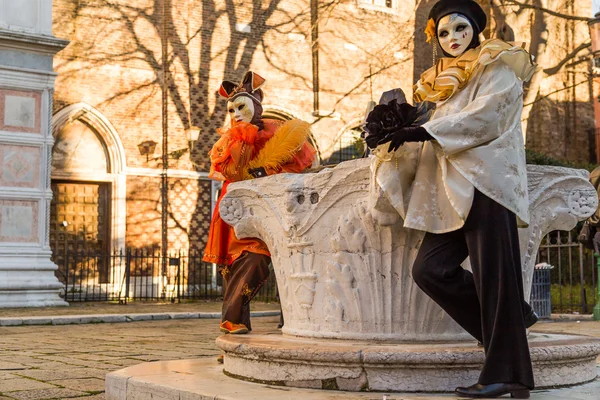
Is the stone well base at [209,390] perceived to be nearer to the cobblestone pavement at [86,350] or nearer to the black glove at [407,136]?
the cobblestone pavement at [86,350]

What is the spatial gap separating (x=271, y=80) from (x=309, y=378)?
704 inches

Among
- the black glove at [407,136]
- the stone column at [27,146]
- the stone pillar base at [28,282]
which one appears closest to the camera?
the black glove at [407,136]

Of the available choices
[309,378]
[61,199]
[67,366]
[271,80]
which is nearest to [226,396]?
[309,378]

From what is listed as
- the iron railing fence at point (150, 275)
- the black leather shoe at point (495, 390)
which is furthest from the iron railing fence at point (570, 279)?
the black leather shoe at point (495, 390)

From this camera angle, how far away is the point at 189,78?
20.2 meters

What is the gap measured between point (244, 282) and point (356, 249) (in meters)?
1.33

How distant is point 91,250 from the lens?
18656 mm

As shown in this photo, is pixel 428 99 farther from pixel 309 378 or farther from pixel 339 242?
pixel 309 378

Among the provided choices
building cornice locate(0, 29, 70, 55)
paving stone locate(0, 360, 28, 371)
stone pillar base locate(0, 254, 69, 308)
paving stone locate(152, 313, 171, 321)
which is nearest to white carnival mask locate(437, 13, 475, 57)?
paving stone locate(0, 360, 28, 371)

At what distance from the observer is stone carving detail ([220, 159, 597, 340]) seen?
4.13 metres

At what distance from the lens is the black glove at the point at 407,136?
3.58 metres

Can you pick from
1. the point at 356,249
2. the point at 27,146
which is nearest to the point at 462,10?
the point at 356,249

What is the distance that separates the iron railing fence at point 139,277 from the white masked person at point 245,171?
37.9ft

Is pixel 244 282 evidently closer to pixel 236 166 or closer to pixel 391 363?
pixel 236 166
